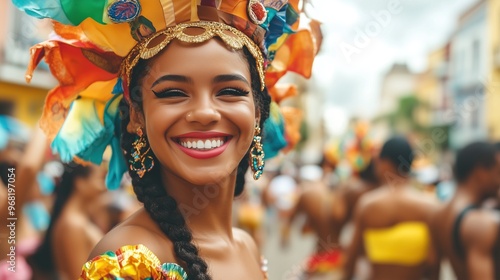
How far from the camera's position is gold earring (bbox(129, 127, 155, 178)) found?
2.06 metres

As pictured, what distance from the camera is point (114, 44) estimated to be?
2.04 metres

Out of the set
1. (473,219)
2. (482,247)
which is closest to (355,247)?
(473,219)

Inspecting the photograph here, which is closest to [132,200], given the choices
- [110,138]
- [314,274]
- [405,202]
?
[405,202]

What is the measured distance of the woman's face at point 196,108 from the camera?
6.26ft

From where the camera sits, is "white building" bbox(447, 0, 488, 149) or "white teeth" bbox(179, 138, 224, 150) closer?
"white teeth" bbox(179, 138, 224, 150)

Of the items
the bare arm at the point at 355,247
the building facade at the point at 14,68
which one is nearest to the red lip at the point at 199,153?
the bare arm at the point at 355,247

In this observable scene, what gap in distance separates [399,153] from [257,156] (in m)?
3.83

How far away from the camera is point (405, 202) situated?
5449 millimetres

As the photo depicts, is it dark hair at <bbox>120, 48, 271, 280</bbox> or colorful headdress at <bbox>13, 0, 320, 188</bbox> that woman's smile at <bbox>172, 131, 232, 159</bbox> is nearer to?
dark hair at <bbox>120, 48, 271, 280</bbox>

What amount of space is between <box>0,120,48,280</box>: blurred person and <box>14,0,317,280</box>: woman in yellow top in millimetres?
994

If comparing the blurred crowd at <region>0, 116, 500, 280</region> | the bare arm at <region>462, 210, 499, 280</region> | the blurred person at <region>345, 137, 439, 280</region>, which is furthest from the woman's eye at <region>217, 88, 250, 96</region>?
the blurred person at <region>345, 137, 439, 280</region>

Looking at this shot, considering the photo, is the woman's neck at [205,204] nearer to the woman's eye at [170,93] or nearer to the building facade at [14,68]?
the woman's eye at [170,93]

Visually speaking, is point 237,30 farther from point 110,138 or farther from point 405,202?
point 405,202

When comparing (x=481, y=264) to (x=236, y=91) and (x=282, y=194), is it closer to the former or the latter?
(x=236, y=91)
